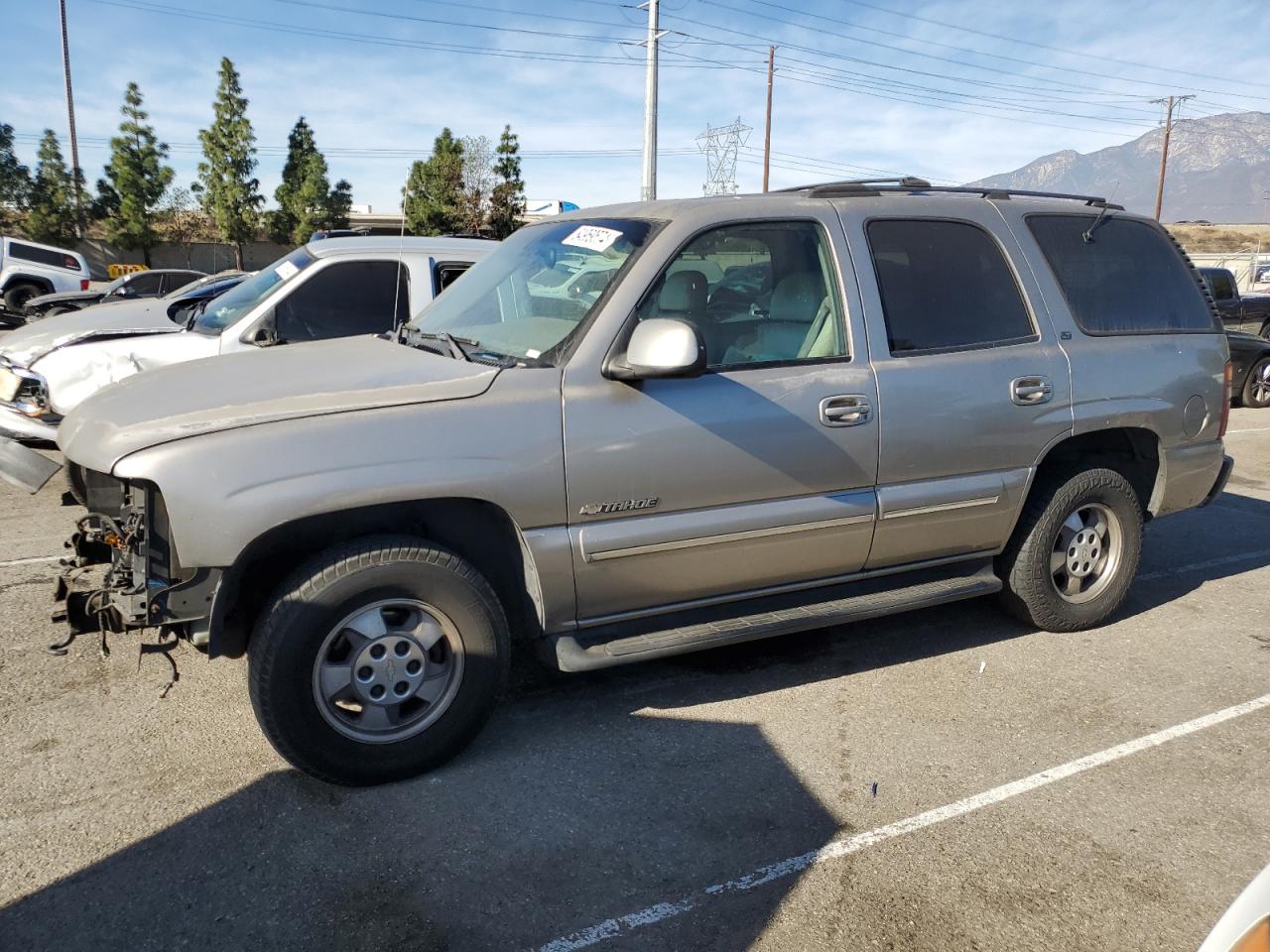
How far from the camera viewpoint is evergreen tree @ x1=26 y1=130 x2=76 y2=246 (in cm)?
4066

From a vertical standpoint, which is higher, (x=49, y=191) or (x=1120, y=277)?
(x=49, y=191)

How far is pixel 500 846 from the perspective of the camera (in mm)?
3037

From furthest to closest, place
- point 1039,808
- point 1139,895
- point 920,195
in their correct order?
point 920,195, point 1039,808, point 1139,895

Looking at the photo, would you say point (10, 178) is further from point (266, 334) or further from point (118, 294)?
point (266, 334)

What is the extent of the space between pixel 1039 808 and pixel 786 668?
4.34ft

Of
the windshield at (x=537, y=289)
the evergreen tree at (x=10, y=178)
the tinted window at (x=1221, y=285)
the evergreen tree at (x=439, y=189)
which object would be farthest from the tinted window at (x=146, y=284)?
the evergreen tree at (x=10, y=178)

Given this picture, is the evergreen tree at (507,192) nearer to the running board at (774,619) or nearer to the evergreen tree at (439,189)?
the evergreen tree at (439,189)

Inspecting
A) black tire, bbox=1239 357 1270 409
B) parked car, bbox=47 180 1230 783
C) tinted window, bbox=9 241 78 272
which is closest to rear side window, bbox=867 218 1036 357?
parked car, bbox=47 180 1230 783

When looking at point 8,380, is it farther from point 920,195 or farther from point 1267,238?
point 1267,238

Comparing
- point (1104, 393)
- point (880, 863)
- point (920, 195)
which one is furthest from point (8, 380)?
point (1104, 393)

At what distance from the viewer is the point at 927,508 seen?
13.7 ft

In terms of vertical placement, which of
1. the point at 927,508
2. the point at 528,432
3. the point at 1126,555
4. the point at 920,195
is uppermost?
the point at 920,195

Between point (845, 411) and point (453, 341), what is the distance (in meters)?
1.60

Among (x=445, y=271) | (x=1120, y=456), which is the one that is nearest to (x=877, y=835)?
(x=1120, y=456)
